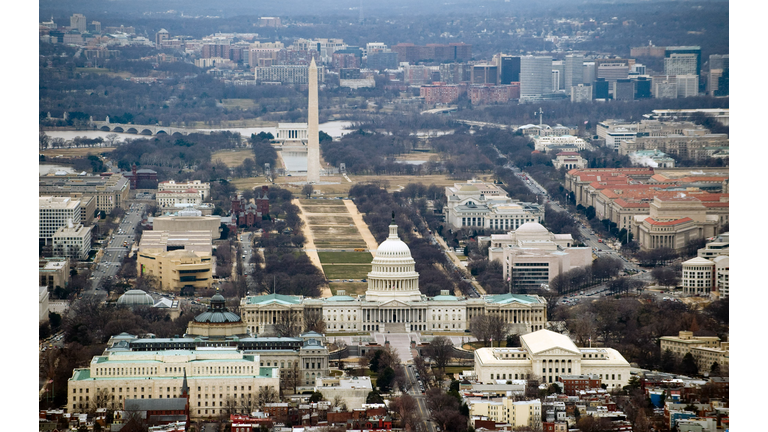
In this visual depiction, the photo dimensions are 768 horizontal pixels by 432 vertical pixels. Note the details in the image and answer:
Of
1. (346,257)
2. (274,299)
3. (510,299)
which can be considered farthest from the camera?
(346,257)

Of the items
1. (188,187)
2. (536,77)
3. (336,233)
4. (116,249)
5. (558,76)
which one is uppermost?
(558,76)

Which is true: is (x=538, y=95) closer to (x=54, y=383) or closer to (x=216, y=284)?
(x=216, y=284)

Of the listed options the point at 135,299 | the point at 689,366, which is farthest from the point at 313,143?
the point at 689,366

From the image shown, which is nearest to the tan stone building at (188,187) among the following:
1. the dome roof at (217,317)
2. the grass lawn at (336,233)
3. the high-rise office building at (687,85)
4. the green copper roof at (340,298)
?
the grass lawn at (336,233)

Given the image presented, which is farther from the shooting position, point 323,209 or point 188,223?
point 323,209

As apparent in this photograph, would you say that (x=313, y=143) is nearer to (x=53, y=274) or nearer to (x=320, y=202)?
(x=320, y=202)

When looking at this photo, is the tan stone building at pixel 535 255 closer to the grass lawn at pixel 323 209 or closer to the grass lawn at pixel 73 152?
the grass lawn at pixel 323 209

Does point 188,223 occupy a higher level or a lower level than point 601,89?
lower
